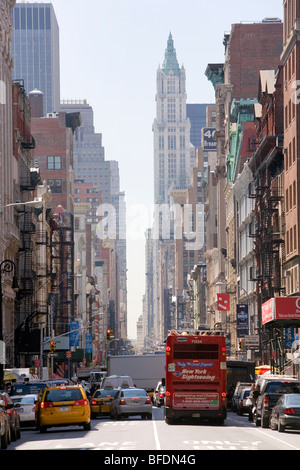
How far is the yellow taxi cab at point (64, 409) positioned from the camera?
133ft

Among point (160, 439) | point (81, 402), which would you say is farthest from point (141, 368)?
point (160, 439)

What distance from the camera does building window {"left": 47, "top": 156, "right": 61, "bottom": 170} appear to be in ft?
614

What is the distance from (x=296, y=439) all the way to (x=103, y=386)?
2652cm

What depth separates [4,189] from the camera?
3627 inches

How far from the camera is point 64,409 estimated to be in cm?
4059

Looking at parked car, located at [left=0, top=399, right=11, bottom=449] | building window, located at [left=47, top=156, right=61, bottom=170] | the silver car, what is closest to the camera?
parked car, located at [left=0, top=399, right=11, bottom=449]

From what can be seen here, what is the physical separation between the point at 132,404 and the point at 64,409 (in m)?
9.22

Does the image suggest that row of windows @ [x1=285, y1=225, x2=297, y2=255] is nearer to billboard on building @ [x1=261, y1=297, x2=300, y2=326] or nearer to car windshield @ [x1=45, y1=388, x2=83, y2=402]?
billboard on building @ [x1=261, y1=297, x2=300, y2=326]

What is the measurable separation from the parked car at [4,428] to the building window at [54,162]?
15420 centimetres

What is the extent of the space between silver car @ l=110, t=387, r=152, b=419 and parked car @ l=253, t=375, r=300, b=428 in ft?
19.4

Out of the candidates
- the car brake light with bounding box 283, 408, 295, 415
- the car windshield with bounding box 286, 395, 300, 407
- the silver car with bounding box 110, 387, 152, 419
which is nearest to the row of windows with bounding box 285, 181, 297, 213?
the silver car with bounding box 110, 387, 152, 419

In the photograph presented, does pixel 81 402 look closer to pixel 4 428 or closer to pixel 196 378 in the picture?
pixel 196 378

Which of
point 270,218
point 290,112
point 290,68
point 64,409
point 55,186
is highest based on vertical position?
point 55,186
